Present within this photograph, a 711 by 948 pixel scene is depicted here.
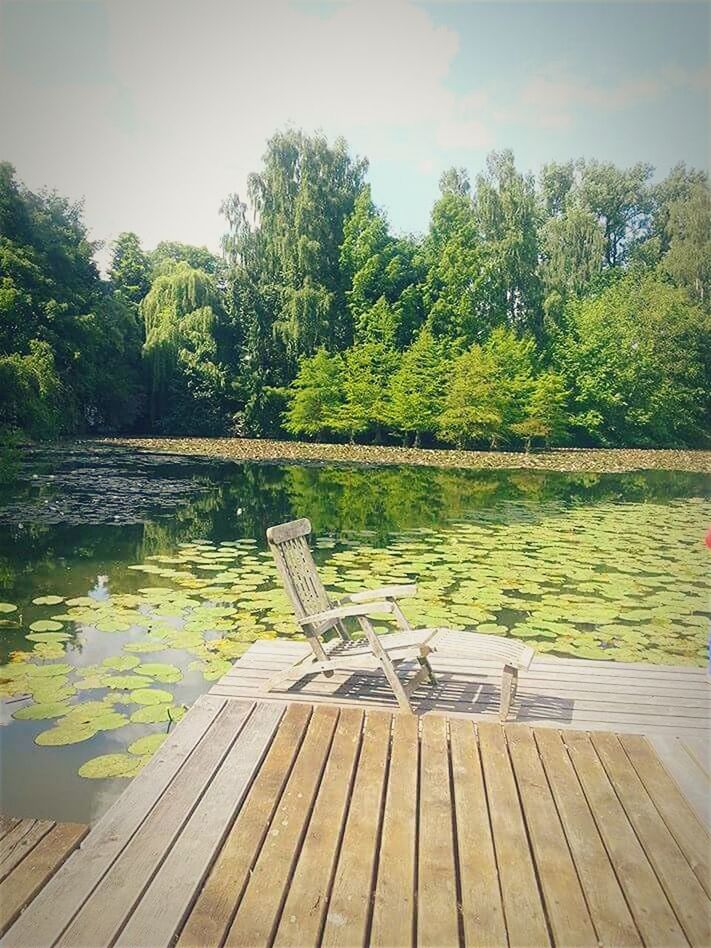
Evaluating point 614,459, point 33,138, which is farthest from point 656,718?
point 614,459

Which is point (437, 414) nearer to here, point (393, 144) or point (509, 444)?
point (509, 444)

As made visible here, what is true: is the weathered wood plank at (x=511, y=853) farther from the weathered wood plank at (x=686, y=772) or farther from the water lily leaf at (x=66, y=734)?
the water lily leaf at (x=66, y=734)

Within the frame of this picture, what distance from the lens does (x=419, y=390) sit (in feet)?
66.4

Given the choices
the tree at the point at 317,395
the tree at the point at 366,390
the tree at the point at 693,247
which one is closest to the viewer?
the tree at the point at 366,390

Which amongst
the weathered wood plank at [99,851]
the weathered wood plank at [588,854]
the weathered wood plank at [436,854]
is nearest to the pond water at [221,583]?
the weathered wood plank at [99,851]

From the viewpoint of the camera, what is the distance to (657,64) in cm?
405

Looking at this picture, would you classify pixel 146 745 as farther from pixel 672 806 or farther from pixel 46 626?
pixel 672 806

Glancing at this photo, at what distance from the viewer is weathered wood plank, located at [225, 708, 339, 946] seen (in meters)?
1.47

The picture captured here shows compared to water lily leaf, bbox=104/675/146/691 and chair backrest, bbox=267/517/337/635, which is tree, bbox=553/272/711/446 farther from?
water lily leaf, bbox=104/675/146/691

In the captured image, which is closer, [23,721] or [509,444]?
[23,721]

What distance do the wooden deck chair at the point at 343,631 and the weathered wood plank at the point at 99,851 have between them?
593 millimetres

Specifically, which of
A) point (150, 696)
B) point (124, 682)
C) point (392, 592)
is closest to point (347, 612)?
point (392, 592)

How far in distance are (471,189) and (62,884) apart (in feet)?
79.7

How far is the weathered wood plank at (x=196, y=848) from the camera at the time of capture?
148 cm
